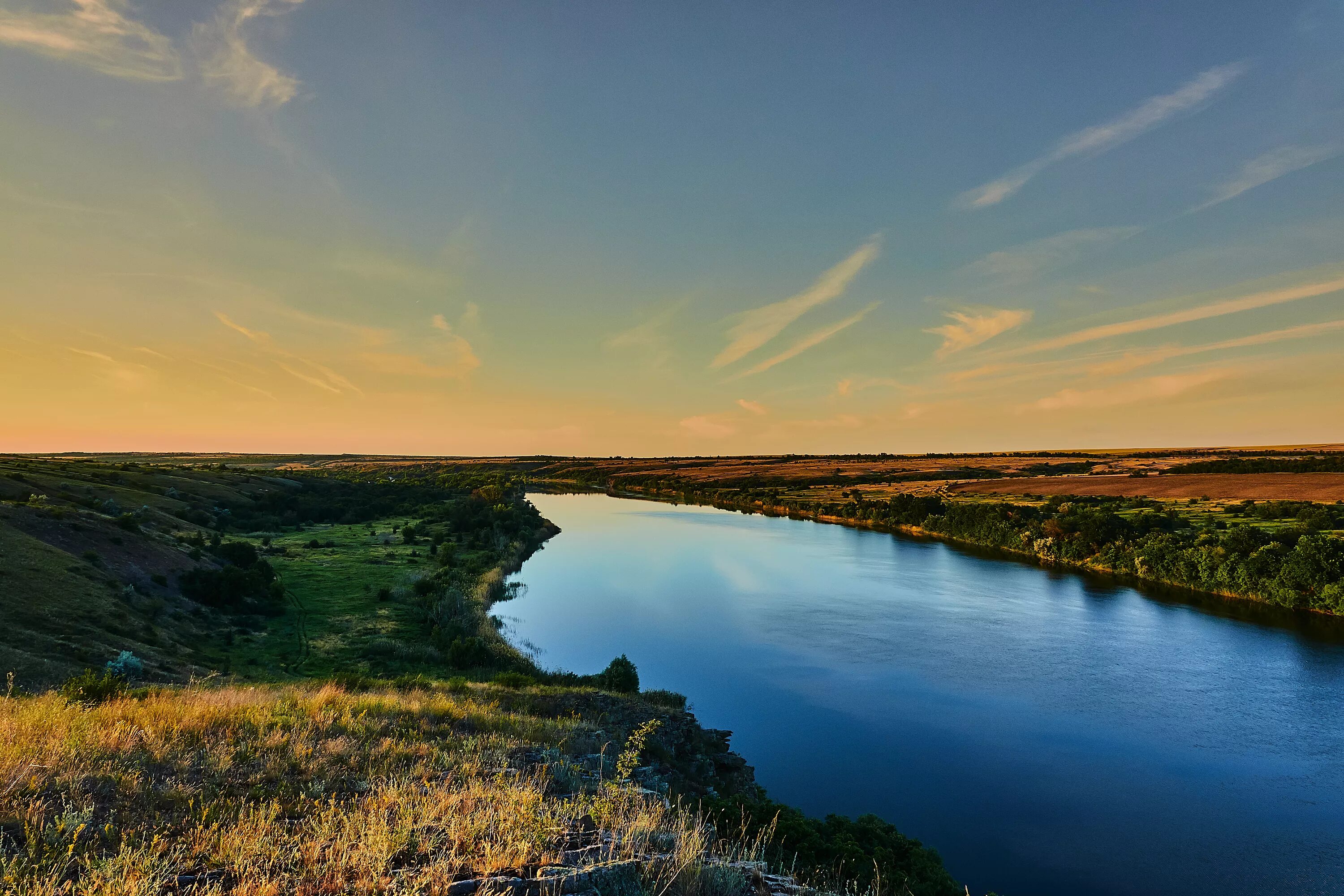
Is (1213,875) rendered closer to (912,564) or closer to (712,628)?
(712,628)

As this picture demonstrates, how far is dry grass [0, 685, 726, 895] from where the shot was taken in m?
5.00

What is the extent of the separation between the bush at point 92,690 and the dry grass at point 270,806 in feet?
1.51

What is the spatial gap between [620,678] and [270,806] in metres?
19.3

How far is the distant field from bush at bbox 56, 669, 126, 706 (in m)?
102

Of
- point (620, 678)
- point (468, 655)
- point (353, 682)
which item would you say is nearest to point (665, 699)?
point (620, 678)

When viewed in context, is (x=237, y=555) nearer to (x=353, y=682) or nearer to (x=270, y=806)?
(x=353, y=682)

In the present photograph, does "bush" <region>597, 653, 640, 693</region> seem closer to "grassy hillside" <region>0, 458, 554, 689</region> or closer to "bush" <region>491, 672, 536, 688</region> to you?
"bush" <region>491, 672, 536, 688</region>

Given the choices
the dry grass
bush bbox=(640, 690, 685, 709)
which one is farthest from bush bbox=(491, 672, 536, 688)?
the dry grass

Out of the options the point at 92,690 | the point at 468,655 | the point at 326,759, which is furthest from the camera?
the point at 468,655

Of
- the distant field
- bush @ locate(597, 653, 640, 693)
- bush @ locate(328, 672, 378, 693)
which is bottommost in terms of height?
bush @ locate(597, 653, 640, 693)

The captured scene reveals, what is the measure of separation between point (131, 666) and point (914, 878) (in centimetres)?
2167

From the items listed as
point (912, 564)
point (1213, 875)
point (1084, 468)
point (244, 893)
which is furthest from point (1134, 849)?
point (1084, 468)

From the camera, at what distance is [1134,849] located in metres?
17.3

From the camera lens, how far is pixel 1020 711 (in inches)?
1049
